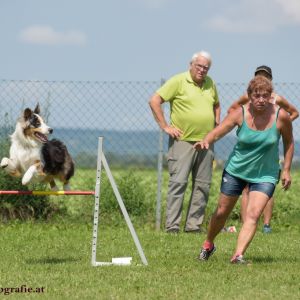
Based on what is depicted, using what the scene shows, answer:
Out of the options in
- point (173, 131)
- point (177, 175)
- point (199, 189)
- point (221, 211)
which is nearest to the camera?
point (221, 211)

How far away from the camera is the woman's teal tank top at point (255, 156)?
6.62 metres

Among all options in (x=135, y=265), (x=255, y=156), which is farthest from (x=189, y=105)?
(x=135, y=265)

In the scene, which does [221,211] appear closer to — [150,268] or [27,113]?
[150,268]

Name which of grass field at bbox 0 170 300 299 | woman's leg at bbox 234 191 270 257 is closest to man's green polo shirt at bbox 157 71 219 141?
grass field at bbox 0 170 300 299

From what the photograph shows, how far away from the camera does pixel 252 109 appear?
666cm

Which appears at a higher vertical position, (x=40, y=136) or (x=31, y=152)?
(x=40, y=136)

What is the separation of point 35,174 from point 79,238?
1309 mm

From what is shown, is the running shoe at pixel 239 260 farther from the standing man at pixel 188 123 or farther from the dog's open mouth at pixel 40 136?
the standing man at pixel 188 123

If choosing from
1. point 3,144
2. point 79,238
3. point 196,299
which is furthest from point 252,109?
point 3,144

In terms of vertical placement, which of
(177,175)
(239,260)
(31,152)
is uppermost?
(31,152)

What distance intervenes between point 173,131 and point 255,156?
2838 millimetres

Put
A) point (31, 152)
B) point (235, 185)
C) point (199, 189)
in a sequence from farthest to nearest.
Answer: point (199, 189)
point (31, 152)
point (235, 185)

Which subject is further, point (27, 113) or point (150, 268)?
point (27, 113)

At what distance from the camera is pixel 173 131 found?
9453 millimetres
